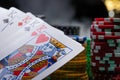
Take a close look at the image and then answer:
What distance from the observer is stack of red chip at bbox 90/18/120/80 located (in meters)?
4.18

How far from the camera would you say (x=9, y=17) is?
281 cm

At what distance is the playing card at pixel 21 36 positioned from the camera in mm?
2596

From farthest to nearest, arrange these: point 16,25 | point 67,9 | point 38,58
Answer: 1. point 67,9
2. point 16,25
3. point 38,58

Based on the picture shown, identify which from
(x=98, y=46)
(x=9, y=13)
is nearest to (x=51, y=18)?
(x=98, y=46)

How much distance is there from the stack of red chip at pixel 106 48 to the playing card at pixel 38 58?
1591 millimetres

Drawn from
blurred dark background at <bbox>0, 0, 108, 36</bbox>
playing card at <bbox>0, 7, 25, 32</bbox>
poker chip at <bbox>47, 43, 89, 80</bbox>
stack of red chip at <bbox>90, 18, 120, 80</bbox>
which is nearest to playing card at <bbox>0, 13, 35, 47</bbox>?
playing card at <bbox>0, 7, 25, 32</bbox>

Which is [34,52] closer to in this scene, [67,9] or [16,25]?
[16,25]

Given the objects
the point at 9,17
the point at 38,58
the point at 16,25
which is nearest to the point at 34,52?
the point at 38,58

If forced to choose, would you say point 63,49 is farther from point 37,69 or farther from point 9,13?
point 9,13

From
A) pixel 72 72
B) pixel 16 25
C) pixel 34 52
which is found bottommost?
pixel 72 72

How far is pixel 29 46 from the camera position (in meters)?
2.61

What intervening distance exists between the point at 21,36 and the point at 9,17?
0.25 meters

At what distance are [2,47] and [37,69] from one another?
0.25 meters

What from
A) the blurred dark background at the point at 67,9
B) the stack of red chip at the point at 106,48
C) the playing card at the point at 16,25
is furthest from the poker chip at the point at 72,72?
the blurred dark background at the point at 67,9
